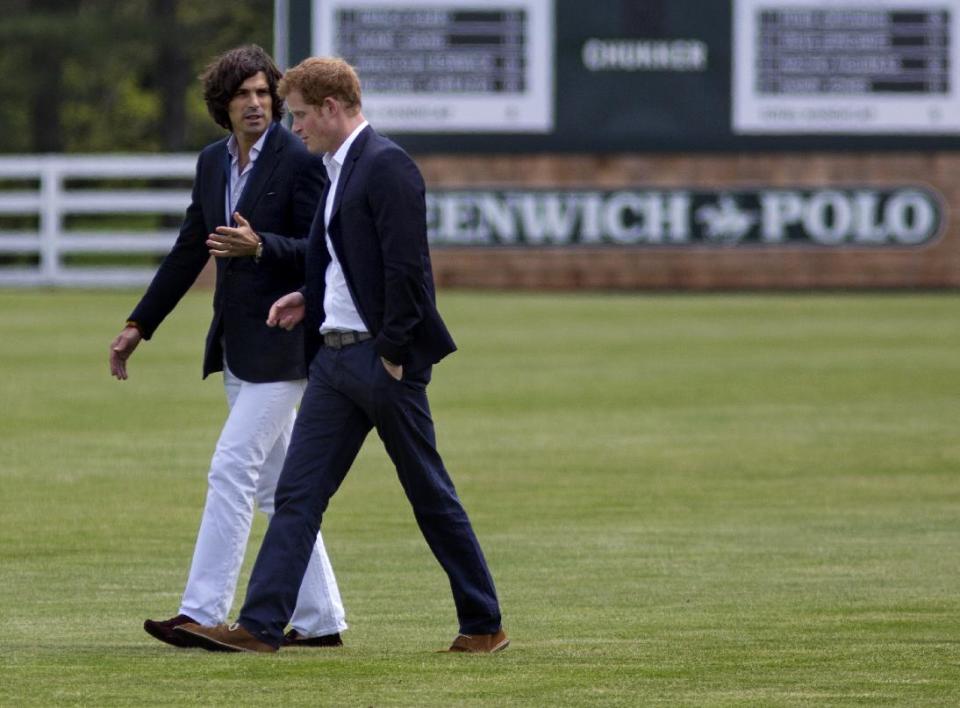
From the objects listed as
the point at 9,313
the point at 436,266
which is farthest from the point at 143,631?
the point at 436,266

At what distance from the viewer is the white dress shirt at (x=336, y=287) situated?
7.12 m

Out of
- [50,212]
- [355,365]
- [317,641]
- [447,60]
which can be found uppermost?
[447,60]

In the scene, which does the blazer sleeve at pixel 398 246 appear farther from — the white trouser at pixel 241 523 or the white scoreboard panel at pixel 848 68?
the white scoreboard panel at pixel 848 68

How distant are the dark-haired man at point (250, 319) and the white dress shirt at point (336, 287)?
402mm

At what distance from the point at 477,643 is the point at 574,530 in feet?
12.6

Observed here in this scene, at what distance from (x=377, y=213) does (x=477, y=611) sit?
1.27 metres

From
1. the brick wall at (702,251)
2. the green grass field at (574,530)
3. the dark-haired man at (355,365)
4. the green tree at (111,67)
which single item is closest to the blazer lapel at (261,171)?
the dark-haired man at (355,365)

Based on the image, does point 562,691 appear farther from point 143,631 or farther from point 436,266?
point 436,266

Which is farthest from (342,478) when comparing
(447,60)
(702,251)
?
(702,251)

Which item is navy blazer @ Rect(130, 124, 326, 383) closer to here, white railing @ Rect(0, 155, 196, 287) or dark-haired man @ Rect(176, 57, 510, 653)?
dark-haired man @ Rect(176, 57, 510, 653)

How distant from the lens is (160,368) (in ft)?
A: 68.4

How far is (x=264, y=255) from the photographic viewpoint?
24.7 feet

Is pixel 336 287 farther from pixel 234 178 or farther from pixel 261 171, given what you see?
pixel 234 178

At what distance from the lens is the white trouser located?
745 centimetres
